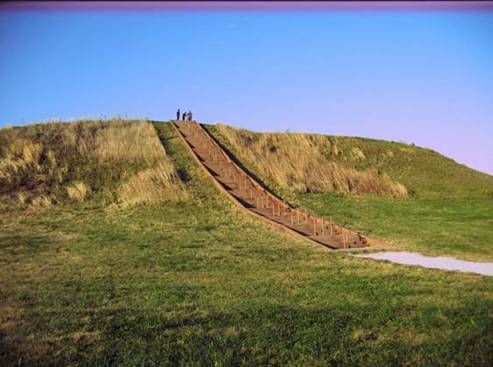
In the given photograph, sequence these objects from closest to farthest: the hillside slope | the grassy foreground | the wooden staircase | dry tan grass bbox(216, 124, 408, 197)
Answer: the grassy foreground → the wooden staircase → dry tan grass bbox(216, 124, 408, 197) → the hillside slope

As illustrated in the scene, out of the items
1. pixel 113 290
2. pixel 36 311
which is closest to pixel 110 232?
pixel 113 290

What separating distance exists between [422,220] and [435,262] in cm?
682

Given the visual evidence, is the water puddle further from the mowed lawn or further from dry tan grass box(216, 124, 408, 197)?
dry tan grass box(216, 124, 408, 197)

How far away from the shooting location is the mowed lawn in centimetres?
1197

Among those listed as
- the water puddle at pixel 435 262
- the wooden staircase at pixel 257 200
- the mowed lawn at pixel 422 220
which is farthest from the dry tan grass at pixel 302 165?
the water puddle at pixel 435 262

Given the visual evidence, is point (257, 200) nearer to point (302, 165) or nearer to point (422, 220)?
point (422, 220)

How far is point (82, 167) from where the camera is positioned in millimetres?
21328

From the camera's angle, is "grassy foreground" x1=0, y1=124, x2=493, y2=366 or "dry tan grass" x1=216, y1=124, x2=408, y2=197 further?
"dry tan grass" x1=216, y1=124, x2=408, y2=197

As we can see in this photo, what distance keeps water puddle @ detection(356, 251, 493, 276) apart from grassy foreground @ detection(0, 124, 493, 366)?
2.05ft

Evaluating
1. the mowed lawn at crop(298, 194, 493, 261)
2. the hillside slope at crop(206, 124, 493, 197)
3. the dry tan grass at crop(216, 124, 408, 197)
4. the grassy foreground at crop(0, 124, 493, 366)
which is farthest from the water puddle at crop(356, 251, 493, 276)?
the dry tan grass at crop(216, 124, 408, 197)

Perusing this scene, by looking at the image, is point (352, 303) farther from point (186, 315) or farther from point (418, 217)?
point (418, 217)

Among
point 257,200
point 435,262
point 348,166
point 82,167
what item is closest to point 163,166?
point 82,167

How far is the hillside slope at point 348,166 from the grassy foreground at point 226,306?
1135 centimetres

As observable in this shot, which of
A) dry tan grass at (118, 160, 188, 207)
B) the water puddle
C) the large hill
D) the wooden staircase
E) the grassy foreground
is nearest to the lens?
the grassy foreground
